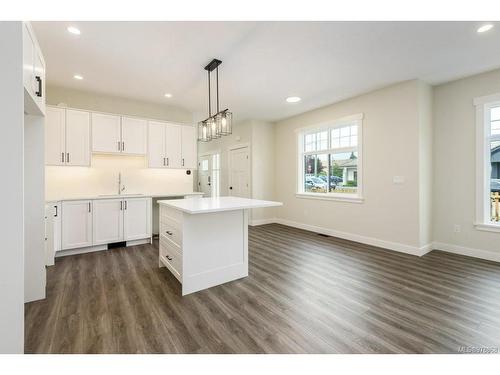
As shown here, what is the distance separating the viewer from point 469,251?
3.45 m

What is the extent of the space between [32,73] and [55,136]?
232 cm

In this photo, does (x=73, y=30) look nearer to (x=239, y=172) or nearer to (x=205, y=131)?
(x=205, y=131)

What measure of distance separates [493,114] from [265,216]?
4445 millimetres

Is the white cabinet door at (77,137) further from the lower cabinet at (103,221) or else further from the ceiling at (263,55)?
the lower cabinet at (103,221)

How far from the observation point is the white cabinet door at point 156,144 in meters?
4.54

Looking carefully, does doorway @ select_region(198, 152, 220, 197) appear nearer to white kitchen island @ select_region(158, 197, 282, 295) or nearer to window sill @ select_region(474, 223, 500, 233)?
white kitchen island @ select_region(158, 197, 282, 295)

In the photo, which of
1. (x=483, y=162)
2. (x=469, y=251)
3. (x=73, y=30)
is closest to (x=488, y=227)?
(x=469, y=251)

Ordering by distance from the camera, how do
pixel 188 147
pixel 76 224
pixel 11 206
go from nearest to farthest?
pixel 11 206 → pixel 76 224 → pixel 188 147

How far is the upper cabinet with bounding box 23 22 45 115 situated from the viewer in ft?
5.35

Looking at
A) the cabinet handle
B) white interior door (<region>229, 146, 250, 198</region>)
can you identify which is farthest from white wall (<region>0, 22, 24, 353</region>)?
white interior door (<region>229, 146, 250, 198</region>)

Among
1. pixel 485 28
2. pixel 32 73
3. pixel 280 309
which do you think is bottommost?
pixel 280 309

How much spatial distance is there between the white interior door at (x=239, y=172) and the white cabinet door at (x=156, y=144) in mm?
2093

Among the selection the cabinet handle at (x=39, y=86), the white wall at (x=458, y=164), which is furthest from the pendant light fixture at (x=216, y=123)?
the white wall at (x=458, y=164)

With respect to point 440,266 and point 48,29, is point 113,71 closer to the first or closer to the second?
point 48,29
